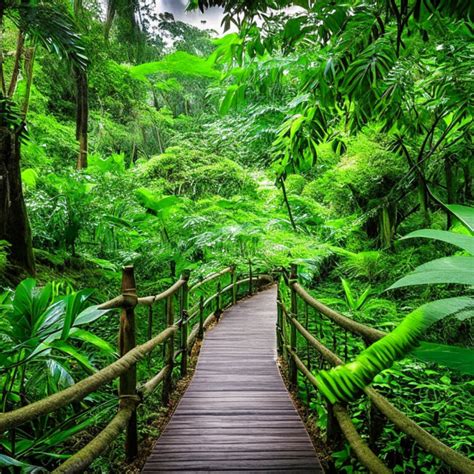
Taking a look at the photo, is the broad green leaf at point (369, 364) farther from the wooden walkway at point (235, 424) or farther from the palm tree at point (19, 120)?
the palm tree at point (19, 120)

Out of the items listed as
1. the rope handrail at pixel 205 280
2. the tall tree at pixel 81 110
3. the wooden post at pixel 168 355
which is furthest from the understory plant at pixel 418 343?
the tall tree at pixel 81 110

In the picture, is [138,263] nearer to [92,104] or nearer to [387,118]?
[387,118]

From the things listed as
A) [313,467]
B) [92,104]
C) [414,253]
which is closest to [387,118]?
[313,467]

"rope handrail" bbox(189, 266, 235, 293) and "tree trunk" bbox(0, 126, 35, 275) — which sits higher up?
"tree trunk" bbox(0, 126, 35, 275)

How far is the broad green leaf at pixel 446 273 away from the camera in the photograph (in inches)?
20.2

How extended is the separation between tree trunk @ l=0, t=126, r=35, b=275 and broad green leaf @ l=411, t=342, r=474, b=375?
14.8 feet

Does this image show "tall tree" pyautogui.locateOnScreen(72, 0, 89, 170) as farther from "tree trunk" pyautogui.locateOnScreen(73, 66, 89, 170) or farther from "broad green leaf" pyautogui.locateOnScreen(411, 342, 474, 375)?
"broad green leaf" pyautogui.locateOnScreen(411, 342, 474, 375)

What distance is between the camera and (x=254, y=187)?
1024 cm

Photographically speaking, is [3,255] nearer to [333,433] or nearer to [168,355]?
[168,355]

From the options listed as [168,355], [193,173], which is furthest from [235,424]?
[193,173]

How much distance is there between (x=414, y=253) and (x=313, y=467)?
17.6 feet

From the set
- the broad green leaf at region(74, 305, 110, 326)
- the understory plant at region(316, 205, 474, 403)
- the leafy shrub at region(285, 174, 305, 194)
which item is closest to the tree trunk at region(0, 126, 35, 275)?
the broad green leaf at region(74, 305, 110, 326)

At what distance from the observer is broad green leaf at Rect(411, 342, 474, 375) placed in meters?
0.47

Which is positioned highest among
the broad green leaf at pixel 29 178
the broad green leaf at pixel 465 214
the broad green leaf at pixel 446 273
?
the broad green leaf at pixel 29 178
